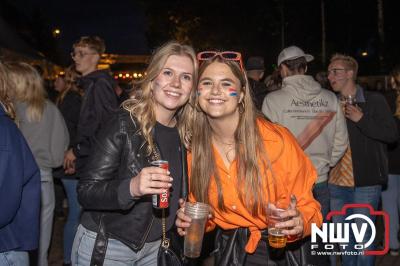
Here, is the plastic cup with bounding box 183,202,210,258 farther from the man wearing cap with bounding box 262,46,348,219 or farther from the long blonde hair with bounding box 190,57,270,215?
the man wearing cap with bounding box 262,46,348,219

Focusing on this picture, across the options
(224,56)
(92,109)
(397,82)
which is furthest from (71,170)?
(397,82)

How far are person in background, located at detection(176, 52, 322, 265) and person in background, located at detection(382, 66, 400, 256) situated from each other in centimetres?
291

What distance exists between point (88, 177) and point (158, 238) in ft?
2.07

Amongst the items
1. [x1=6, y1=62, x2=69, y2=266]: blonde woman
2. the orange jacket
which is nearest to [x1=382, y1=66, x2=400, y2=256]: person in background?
the orange jacket

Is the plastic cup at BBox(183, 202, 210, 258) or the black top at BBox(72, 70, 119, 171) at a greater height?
the black top at BBox(72, 70, 119, 171)

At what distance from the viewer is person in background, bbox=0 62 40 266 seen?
2.60 metres

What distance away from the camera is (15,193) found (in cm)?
263

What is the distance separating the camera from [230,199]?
297 cm

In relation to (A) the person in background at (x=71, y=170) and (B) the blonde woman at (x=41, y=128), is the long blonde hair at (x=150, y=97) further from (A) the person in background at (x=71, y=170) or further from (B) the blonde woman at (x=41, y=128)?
(A) the person in background at (x=71, y=170)

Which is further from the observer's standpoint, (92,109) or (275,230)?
(92,109)

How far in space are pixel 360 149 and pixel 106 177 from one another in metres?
3.31

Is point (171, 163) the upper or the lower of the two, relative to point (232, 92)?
lower

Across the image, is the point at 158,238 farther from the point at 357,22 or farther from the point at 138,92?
the point at 357,22

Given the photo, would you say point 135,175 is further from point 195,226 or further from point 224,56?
point 224,56
